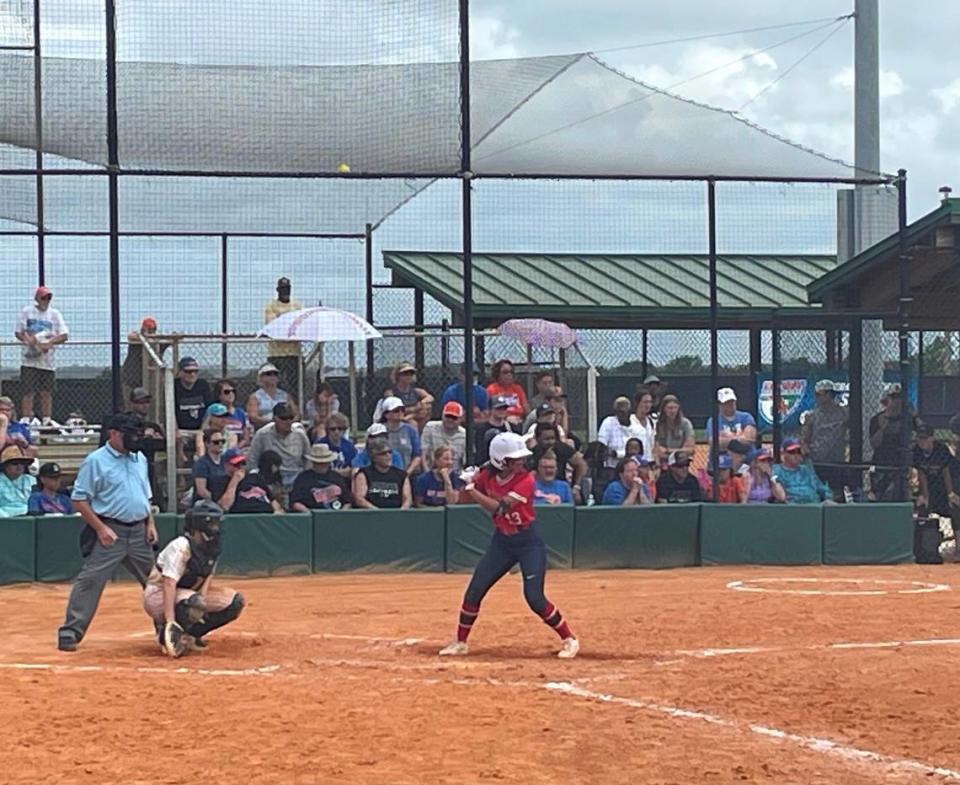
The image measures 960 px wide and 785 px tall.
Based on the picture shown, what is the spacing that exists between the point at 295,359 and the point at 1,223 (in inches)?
129

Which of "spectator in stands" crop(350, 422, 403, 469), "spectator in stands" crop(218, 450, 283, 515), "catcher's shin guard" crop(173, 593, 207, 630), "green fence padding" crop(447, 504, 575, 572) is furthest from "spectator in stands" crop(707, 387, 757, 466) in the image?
"catcher's shin guard" crop(173, 593, 207, 630)

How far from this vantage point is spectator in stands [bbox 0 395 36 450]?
15.6 metres

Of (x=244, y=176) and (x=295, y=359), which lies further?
(x=295, y=359)

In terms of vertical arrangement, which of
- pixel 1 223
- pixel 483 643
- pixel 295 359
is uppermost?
pixel 1 223

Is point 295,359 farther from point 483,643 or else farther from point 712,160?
point 483,643

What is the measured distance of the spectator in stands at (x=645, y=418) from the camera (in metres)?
17.5

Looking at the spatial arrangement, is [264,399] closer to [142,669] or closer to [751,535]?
[751,535]

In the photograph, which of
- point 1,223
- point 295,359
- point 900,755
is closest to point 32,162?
point 1,223

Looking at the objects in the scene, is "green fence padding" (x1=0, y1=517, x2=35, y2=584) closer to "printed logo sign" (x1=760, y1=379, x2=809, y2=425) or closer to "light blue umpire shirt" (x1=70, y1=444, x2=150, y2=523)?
"light blue umpire shirt" (x1=70, y1=444, x2=150, y2=523)

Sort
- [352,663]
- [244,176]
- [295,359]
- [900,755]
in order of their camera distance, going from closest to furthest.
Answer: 1. [900,755]
2. [352,663]
3. [244,176]
4. [295,359]

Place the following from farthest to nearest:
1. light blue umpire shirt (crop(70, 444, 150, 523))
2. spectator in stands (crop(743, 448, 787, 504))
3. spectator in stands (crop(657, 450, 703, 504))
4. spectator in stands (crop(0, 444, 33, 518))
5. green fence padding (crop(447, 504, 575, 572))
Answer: spectator in stands (crop(743, 448, 787, 504)), spectator in stands (crop(657, 450, 703, 504)), green fence padding (crop(447, 504, 575, 572)), spectator in stands (crop(0, 444, 33, 518)), light blue umpire shirt (crop(70, 444, 150, 523))

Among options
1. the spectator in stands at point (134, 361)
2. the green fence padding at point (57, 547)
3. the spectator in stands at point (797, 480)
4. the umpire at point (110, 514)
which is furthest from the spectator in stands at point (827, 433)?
the umpire at point (110, 514)

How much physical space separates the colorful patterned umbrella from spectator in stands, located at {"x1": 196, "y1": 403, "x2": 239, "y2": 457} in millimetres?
3261

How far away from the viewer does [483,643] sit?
451 inches
